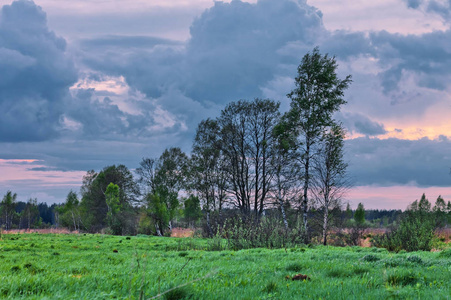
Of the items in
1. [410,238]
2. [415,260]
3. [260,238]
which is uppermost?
[415,260]

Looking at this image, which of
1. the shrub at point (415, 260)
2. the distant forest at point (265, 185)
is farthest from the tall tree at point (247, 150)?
the shrub at point (415, 260)

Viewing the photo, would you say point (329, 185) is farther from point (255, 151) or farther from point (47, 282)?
point (47, 282)

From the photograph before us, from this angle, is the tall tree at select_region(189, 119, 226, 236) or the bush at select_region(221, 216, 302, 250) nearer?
the bush at select_region(221, 216, 302, 250)

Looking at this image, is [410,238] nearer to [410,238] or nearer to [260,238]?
[410,238]

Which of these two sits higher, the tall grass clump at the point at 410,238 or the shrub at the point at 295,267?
the shrub at the point at 295,267

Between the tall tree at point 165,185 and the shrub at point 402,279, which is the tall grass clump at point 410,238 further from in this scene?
the tall tree at point 165,185

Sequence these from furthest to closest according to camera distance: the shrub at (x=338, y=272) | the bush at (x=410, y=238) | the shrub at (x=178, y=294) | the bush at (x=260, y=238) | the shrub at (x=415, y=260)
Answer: the bush at (x=410, y=238)
the bush at (x=260, y=238)
the shrub at (x=415, y=260)
the shrub at (x=338, y=272)
the shrub at (x=178, y=294)

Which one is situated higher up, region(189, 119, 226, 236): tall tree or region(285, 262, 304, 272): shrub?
region(189, 119, 226, 236): tall tree

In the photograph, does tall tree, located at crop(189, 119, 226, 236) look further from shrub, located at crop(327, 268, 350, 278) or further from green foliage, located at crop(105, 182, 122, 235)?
shrub, located at crop(327, 268, 350, 278)

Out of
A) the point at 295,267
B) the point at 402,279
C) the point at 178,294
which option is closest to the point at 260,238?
the point at 295,267

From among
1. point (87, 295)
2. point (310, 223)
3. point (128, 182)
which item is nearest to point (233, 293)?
point (87, 295)

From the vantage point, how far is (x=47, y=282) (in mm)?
4730

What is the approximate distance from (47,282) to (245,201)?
33.4m

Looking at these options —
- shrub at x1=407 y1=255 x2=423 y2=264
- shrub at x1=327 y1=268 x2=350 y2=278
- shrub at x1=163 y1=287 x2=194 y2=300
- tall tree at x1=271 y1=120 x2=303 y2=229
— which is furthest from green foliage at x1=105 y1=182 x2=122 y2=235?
shrub at x1=163 y1=287 x2=194 y2=300
